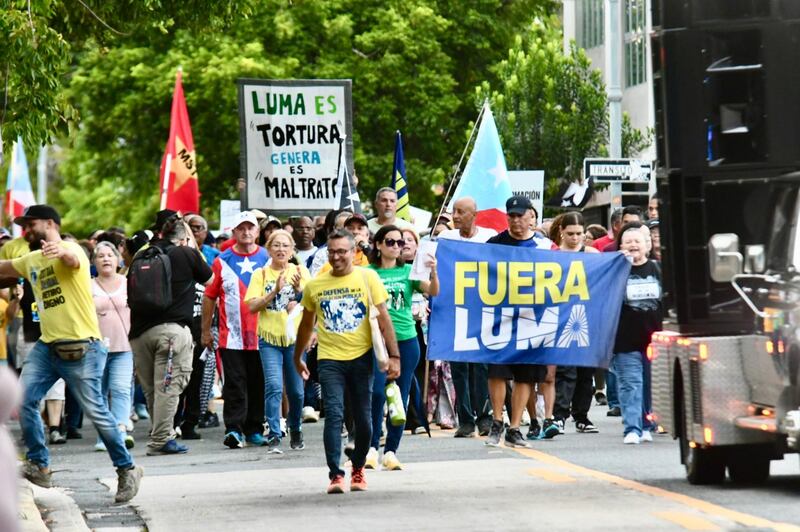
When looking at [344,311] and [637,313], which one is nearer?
[344,311]

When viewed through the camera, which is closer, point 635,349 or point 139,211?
point 635,349

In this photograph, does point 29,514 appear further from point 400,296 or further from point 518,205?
point 518,205

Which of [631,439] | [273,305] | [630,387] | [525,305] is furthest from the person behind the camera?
[273,305]

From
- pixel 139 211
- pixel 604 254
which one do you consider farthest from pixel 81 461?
pixel 139 211

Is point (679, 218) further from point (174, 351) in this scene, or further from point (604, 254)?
point (174, 351)

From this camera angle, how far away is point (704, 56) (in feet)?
37.0

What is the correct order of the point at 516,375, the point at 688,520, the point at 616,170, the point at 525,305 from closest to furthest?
the point at 688,520 < the point at 516,375 < the point at 525,305 < the point at 616,170

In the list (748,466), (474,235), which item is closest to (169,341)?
(474,235)

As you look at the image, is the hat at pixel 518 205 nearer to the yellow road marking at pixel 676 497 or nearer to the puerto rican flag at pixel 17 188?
the yellow road marking at pixel 676 497

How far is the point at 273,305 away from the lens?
52.4 feet

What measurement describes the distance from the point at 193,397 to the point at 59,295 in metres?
5.69

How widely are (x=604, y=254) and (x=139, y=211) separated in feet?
123

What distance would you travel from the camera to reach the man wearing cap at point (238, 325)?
16594mm

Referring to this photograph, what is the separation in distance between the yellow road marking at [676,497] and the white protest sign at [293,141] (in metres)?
6.12
